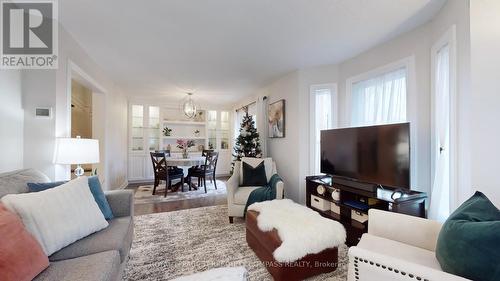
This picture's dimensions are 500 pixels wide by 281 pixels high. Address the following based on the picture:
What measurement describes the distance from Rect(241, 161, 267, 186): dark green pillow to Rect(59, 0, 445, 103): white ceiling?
1746mm

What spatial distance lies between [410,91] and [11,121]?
416 centimetres

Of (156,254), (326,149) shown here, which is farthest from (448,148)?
(156,254)

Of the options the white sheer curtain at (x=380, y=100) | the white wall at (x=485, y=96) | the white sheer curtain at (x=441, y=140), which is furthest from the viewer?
the white sheer curtain at (x=380, y=100)

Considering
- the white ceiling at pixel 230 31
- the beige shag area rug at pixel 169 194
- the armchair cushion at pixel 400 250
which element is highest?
the white ceiling at pixel 230 31

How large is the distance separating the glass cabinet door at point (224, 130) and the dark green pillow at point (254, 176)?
3.72 m

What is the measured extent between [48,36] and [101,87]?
4.54 ft

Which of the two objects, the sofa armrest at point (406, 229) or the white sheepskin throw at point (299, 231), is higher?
the sofa armrest at point (406, 229)

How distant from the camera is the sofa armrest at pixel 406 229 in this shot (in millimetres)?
1381

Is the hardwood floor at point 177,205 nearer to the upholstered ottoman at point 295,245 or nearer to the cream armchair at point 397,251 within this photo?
the upholstered ottoman at point 295,245

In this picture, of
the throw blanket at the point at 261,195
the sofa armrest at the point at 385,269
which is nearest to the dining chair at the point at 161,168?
the throw blanket at the point at 261,195

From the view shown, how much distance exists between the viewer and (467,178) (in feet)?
5.40

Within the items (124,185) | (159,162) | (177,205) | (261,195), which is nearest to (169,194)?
(159,162)

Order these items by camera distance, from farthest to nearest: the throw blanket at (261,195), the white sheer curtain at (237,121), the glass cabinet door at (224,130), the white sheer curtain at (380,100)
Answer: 1. the glass cabinet door at (224,130)
2. the white sheer curtain at (237,121)
3. the throw blanket at (261,195)
4. the white sheer curtain at (380,100)

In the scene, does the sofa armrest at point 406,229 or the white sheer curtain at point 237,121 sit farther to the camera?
the white sheer curtain at point 237,121
